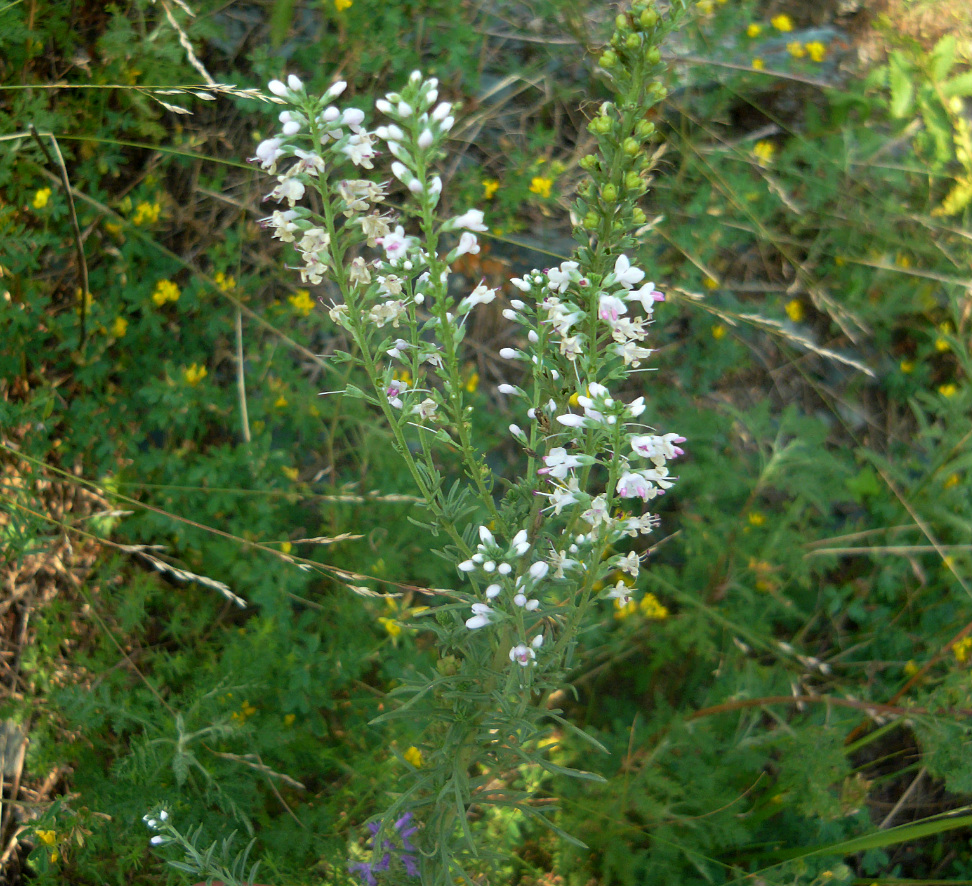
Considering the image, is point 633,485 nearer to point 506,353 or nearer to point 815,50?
point 506,353

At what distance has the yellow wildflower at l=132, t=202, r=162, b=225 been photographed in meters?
3.46

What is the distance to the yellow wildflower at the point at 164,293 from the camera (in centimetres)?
343

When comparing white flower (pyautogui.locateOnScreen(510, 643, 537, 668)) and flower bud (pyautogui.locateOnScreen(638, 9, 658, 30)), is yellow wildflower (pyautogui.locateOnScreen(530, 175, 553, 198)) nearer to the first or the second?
flower bud (pyautogui.locateOnScreen(638, 9, 658, 30))

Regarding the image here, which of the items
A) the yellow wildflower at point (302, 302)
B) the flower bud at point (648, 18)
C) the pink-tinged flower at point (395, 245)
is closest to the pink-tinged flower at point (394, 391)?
the pink-tinged flower at point (395, 245)

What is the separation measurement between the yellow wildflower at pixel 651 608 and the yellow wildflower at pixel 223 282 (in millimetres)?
2501

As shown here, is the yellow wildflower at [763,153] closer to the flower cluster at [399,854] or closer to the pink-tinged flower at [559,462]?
the pink-tinged flower at [559,462]

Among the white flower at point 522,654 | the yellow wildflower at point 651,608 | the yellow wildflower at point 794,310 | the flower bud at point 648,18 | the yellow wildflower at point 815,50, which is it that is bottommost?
the yellow wildflower at point 651,608

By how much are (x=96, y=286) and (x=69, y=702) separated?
1918 mm

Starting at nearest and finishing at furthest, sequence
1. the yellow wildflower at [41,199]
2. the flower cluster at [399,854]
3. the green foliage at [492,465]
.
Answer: the flower cluster at [399,854] → the green foliage at [492,465] → the yellow wildflower at [41,199]

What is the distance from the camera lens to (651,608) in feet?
11.5

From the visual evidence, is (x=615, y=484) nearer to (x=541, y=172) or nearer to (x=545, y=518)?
(x=545, y=518)

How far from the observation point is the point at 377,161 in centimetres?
402

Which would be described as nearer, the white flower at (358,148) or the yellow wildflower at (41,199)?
the white flower at (358,148)

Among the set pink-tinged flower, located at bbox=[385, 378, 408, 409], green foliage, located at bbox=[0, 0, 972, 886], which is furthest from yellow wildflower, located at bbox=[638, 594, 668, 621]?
pink-tinged flower, located at bbox=[385, 378, 408, 409]
